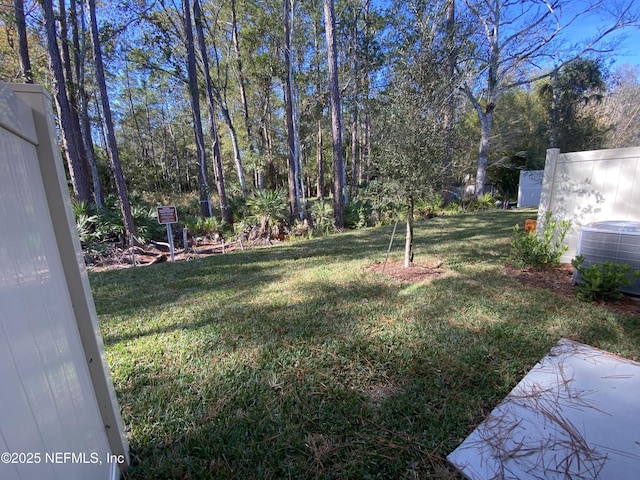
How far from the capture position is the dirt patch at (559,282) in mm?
3088

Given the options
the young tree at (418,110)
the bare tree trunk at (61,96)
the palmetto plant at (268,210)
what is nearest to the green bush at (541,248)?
the young tree at (418,110)

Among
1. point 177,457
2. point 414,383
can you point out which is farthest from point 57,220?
point 414,383

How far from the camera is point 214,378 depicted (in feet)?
7.16

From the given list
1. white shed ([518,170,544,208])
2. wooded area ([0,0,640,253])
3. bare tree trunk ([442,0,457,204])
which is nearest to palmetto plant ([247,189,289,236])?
wooded area ([0,0,640,253])

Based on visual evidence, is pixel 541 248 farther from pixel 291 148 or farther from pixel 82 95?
pixel 82 95

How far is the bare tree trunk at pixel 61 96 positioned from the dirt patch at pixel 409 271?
32.2ft

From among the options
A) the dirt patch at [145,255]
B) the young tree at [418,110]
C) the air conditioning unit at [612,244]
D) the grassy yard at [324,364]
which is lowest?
the dirt patch at [145,255]

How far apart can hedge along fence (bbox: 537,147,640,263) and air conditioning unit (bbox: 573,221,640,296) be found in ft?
2.12

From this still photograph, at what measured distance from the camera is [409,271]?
452cm

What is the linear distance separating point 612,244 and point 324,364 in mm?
3741

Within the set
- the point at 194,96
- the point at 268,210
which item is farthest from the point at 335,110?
the point at 194,96

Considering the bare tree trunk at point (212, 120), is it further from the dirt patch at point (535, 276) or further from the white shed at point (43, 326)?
the white shed at point (43, 326)

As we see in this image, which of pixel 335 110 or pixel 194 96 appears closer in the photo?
pixel 335 110

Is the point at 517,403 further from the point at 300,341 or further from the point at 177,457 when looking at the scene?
the point at 177,457
